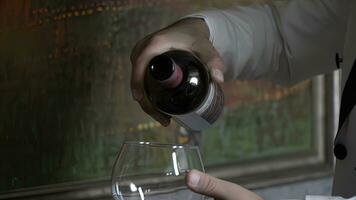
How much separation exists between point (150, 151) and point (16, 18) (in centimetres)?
32

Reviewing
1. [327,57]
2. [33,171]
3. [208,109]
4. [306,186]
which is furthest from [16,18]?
[306,186]

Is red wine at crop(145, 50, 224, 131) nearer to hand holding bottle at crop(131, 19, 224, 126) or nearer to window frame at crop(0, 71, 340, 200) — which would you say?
hand holding bottle at crop(131, 19, 224, 126)

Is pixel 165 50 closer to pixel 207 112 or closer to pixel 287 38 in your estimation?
pixel 207 112

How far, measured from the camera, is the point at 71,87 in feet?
3.51

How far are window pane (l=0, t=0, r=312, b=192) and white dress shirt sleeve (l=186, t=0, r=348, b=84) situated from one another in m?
0.20

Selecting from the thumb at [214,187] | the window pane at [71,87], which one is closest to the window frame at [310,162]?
the window pane at [71,87]

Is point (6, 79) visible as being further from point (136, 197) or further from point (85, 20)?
point (136, 197)

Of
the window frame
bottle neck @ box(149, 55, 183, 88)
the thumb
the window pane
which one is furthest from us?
the window frame

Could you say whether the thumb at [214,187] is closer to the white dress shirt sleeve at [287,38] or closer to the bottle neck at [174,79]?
the bottle neck at [174,79]

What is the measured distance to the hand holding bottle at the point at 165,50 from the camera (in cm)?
81

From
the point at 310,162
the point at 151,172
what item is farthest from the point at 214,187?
the point at 310,162

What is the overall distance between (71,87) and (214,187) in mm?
433

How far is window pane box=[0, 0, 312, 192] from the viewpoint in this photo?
995 mm

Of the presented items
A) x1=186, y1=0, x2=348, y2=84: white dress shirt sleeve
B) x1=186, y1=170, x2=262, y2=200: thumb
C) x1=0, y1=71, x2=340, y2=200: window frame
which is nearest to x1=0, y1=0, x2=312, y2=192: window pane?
x1=0, y1=71, x2=340, y2=200: window frame
